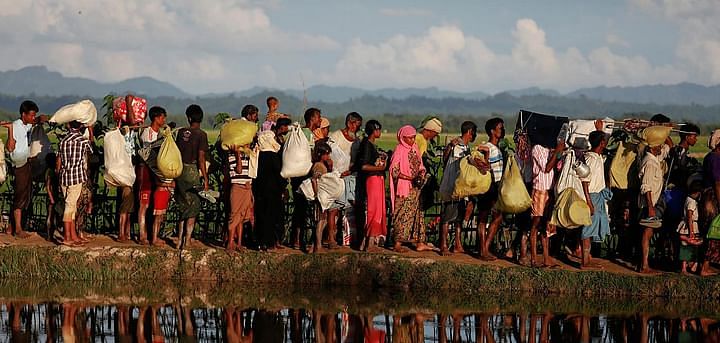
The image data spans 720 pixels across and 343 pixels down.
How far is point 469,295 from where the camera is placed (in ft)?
45.0

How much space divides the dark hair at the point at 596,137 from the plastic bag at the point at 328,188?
2.89m

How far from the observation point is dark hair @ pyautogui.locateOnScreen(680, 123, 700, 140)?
46.9 ft

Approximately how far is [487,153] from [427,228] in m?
2.17

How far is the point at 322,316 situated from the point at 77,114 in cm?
416

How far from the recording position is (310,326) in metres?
11.8

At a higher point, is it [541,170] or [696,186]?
[541,170]

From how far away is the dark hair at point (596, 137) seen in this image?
1386 cm

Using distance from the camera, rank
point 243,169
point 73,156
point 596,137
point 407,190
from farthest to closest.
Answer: point 407,190 → point 73,156 → point 243,169 → point 596,137

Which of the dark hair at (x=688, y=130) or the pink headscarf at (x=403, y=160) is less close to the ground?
the dark hair at (x=688, y=130)

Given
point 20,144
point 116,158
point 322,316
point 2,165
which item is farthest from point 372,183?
point 2,165

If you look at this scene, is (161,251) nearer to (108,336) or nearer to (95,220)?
(95,220)

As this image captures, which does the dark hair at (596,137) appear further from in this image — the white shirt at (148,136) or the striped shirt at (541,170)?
the white shirt at (148,136)

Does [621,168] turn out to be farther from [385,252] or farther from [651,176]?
[385,252]

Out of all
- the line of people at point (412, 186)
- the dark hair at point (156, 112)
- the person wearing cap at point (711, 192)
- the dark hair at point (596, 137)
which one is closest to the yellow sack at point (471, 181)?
the line of people at point (412, 186)
